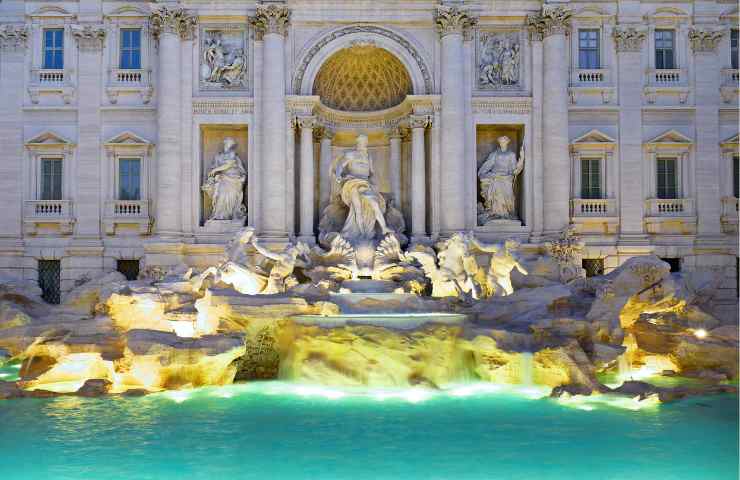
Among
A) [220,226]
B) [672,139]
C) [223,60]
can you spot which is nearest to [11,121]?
[223,60]

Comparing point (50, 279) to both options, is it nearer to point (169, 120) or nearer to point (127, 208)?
point (127, 208)

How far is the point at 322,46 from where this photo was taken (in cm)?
2225

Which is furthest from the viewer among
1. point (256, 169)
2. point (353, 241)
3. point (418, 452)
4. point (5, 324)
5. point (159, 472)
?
point (256, 169)

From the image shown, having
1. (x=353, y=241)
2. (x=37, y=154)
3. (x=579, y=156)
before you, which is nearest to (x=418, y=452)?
(x=353, y=241)

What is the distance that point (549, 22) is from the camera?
2194 centimetres

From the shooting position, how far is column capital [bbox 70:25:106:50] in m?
22.7

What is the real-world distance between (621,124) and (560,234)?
178 inches

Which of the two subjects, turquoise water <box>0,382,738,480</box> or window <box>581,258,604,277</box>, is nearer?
turquoise water <box>0,382,738,480</box>

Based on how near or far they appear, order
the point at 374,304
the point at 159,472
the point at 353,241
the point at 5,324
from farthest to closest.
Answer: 1. the point at 353,241
2. the point at 5,324
3. the point at 374,304
4. the point at 159,472

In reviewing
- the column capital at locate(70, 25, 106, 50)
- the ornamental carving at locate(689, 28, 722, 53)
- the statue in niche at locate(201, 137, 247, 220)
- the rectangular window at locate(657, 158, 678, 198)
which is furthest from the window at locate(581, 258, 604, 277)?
the column capital at locate(70, 25, 106, 50)

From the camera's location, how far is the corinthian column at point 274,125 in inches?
856

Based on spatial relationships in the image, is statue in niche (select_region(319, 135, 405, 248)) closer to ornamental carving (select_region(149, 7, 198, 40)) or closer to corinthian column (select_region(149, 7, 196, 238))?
corinthian column (select_region(149, 7, 196, 238))

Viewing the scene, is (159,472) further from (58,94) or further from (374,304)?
(58,94)

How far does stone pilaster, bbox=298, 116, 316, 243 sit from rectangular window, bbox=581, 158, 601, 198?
906cm
